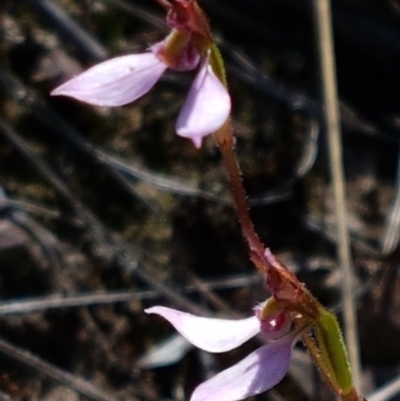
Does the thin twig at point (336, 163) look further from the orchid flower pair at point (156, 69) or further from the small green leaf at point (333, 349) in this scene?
the orchid flower pair at point (156, 69)

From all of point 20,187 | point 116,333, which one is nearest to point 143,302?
point 116,333

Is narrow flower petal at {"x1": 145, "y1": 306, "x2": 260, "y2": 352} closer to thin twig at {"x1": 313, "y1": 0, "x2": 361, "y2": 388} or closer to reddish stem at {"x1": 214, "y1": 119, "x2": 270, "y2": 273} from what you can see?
reddish stem at {"x1": 214, "y1": 119, "x2": 270, "y2": 273}

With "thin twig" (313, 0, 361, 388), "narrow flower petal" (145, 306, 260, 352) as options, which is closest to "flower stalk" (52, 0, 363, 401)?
"narrow flower petal" (145, 306, 260, 352)

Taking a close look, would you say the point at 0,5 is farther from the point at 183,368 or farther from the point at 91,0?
the point at 183,368

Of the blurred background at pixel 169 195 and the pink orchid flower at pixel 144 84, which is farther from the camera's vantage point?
the blurred background at pixel 169 195

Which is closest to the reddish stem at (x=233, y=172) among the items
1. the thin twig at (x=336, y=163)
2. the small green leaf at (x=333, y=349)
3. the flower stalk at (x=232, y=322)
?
the flower stalk at (x=232, y=322)

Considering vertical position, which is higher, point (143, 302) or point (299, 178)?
point (299, 178)
